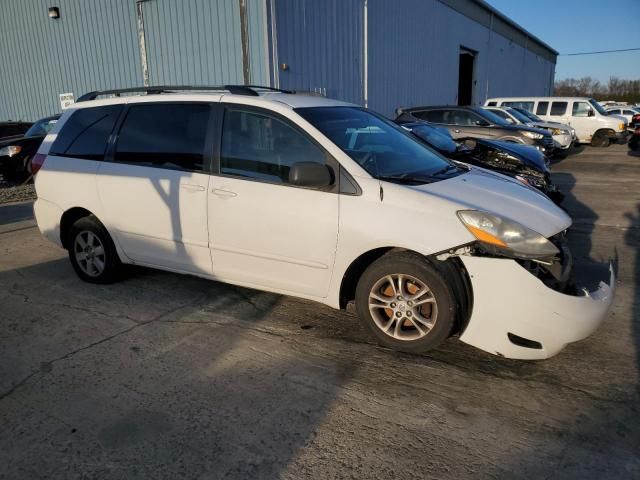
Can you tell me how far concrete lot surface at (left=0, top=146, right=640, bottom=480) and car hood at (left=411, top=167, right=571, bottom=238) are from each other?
53 centimetres

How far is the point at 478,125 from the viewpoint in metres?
12.7

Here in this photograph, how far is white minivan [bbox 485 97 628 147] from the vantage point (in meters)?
18.2

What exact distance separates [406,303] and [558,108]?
17872 millimetres

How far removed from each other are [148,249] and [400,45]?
51.4 ft

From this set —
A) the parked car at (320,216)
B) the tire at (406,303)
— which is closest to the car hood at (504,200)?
the parked car at (320,216)

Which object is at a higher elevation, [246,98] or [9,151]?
[246,98]

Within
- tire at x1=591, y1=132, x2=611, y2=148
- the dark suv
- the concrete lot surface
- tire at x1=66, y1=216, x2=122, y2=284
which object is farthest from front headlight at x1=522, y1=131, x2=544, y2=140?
tire at x1=66, y1=216, x2=122, y2=284

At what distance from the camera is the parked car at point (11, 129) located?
44.0ft

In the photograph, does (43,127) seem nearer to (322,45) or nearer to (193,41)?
(193,41)

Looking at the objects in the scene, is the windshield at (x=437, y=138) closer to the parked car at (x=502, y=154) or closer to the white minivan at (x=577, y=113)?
the parked car at (x=502, y=154)

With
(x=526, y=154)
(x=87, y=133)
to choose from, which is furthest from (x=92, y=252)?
(x=526, y=154)

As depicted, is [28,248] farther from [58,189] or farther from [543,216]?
[543,216]

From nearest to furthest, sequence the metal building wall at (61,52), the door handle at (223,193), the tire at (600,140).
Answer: the door handle at (223,193) < the metal building wall at (61,52) < the tire at (600,140)

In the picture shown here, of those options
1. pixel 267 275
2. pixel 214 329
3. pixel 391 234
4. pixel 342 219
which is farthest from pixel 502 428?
pixel 214 329
